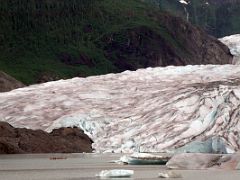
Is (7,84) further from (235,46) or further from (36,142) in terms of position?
(36,142)

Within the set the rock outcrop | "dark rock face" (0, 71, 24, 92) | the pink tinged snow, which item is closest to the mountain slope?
the rock outcrop

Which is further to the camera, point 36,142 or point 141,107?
→ point 141,107

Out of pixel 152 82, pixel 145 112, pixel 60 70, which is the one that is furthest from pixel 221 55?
pixel 145 112

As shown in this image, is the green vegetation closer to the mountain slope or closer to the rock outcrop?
the mountain slope

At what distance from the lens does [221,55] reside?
112 meters

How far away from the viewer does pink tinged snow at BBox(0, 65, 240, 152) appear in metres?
28.9

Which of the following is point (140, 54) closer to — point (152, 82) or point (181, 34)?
point (181, 34)

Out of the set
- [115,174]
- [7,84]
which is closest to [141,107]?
[115,174]

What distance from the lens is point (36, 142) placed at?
27.7 metres

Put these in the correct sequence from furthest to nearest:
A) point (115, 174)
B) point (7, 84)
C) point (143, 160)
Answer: point (7, 84) < point (143, 160) < point (115, 174)

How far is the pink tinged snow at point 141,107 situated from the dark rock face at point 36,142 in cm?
107

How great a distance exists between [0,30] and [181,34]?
1403 inches

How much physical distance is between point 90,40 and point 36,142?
98.0 metres

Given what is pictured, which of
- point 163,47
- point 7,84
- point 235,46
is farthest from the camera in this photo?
point 163,47
